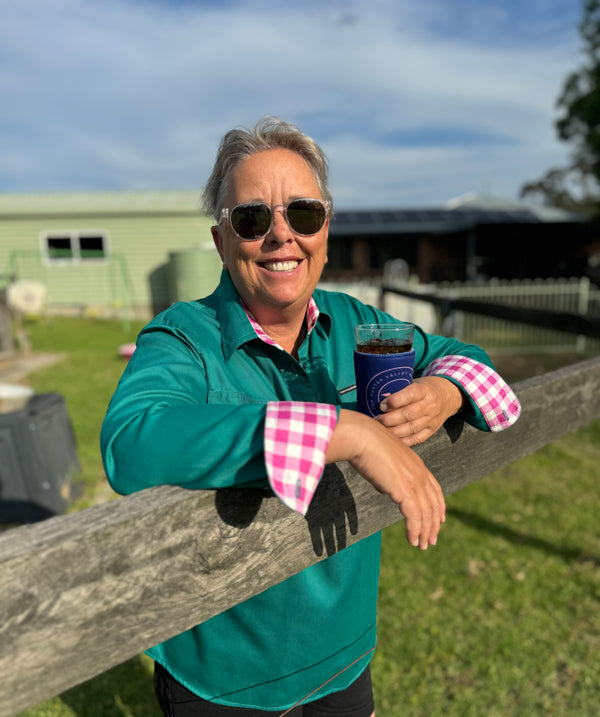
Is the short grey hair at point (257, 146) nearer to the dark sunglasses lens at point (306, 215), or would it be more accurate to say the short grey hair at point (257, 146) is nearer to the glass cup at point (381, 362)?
the dark sunglasses lens at point (306, 215)

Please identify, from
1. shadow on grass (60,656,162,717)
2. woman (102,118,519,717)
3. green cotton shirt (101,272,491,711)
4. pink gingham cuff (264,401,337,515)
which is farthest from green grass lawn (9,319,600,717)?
pink gingham cuff (264,401,337,515)

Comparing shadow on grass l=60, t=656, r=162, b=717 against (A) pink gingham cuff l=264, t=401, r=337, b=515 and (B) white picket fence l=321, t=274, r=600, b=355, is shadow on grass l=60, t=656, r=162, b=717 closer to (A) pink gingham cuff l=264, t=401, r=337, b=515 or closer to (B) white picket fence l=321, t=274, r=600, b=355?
(A) pink gingham cuff l=264, t=401, r=337, b=515

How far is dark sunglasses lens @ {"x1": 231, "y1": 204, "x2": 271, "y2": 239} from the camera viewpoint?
1380 mm

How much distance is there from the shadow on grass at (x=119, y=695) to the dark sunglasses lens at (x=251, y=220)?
2.54m

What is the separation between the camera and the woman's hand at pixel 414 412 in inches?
42.9

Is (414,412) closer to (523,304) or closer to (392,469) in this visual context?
(392,469)

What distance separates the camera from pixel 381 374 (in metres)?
1.25

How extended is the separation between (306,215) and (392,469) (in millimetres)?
821

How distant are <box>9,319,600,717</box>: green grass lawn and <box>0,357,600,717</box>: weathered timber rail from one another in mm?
2145

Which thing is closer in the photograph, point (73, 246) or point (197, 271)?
point (197, 271)

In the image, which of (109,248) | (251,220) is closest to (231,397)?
(251,220)

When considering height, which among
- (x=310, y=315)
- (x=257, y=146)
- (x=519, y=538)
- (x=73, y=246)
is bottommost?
(x=519, y=538)

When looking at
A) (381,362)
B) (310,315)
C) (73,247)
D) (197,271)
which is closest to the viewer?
(381,362)

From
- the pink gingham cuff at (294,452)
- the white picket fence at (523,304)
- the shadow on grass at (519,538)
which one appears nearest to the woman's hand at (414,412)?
the pink gingham cuff at (294,452)
